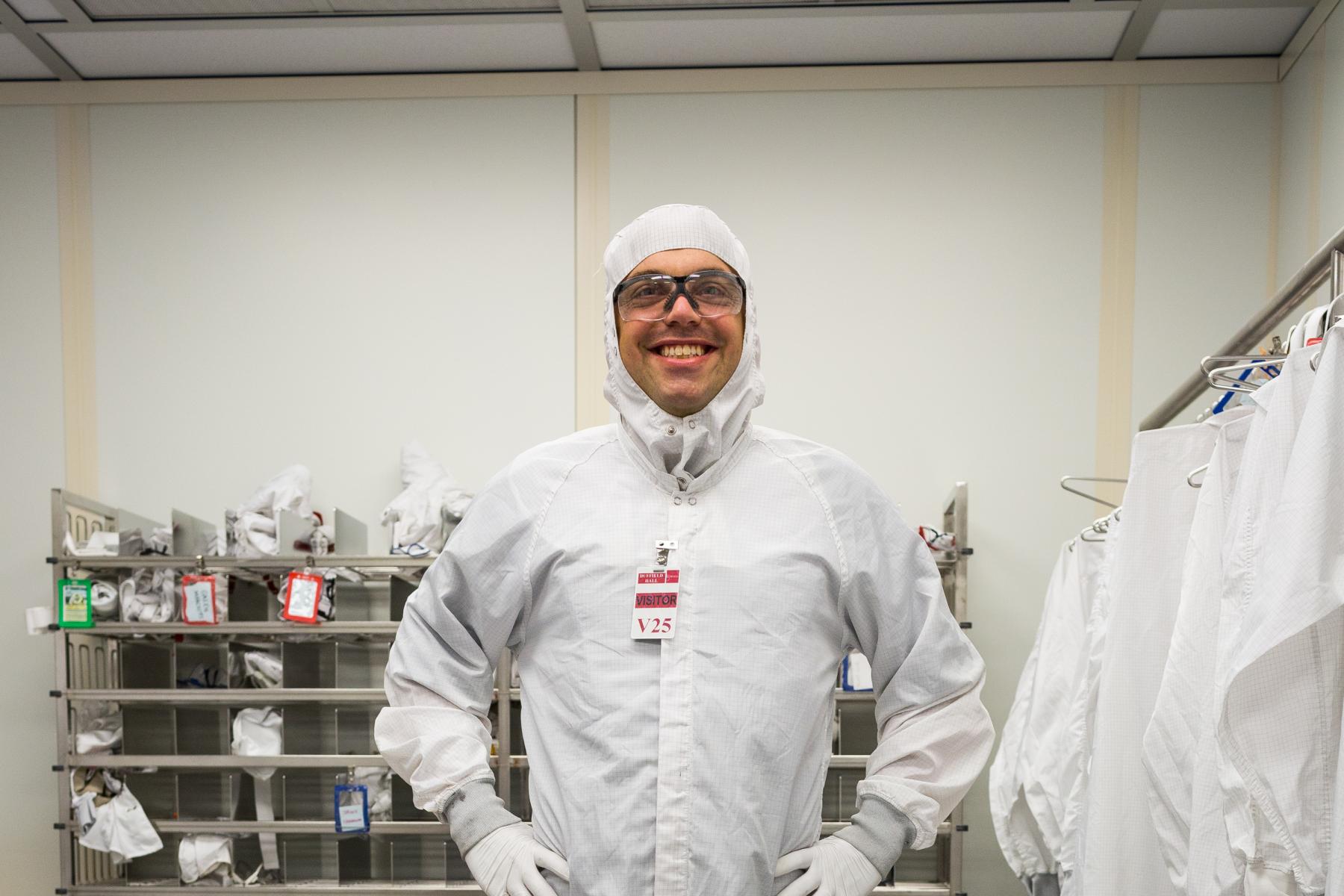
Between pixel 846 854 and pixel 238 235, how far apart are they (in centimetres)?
361

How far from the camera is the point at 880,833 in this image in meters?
1.78

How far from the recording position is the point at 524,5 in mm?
→ 4074

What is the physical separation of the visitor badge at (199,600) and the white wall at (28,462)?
37.1 inches

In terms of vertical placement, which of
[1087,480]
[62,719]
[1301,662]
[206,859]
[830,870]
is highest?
[1087,480]

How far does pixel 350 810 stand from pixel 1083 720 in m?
2.17

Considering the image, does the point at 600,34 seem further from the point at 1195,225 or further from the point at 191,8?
the point at 1195,225

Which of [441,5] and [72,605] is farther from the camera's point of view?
[441,5]

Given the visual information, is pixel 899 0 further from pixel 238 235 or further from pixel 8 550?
pixel 8 550

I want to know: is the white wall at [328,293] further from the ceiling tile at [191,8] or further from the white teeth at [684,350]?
the white teeth at [684,350]

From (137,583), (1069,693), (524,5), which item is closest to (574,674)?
(1069,693)

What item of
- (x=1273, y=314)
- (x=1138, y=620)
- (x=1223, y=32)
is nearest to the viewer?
(x=1273, y=314)

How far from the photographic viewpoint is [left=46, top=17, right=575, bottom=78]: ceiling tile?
423 centimetres

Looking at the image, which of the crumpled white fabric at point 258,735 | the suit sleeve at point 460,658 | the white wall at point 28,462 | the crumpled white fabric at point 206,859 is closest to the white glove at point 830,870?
the suit sleeve at point 460,658

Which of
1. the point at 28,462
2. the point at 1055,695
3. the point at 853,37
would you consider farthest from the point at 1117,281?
the point at 28,462
